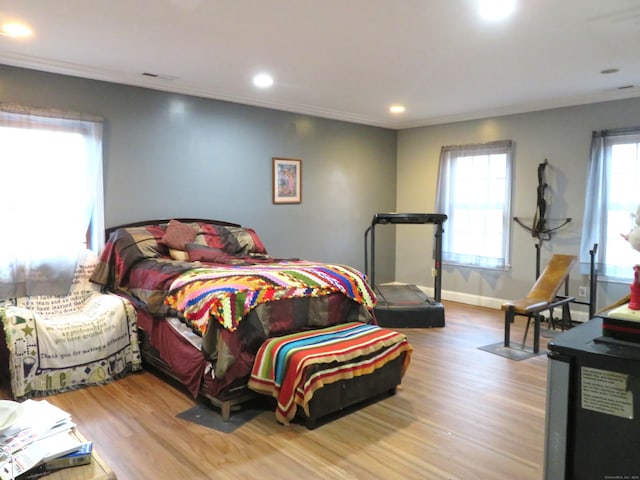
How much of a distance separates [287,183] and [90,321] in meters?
2.87

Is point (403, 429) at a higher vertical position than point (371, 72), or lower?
lower

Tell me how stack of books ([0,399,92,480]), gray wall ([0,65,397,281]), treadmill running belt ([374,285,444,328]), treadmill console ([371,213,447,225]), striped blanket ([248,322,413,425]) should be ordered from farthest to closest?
treadmill console ([371,213,447,225])
treadmill running belt ([374,285,444,328])
gray wall ([0,65,397,281])
striped blanket ([248,322,413,425])
stack of books ([0,399,92,480])

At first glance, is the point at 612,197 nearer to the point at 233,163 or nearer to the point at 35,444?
the point at 233,163

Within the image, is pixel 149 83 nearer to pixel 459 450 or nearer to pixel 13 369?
pixel 13 369

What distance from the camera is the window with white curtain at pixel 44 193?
370 cm

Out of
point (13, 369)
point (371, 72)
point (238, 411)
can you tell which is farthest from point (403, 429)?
point (371, 72)

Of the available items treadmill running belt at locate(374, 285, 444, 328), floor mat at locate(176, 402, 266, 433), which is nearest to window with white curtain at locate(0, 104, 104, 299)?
floor mat at locate(176, 402, 266, 433)

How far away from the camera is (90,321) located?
3.49 m

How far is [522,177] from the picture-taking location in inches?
226

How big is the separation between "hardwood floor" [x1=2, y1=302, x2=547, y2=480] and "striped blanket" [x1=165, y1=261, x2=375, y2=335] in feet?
2.12

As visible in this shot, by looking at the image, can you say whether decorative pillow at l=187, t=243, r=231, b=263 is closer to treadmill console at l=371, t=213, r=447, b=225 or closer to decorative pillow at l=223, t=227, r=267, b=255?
→ decorative pillow at l=223, t=227, r=267, b=255

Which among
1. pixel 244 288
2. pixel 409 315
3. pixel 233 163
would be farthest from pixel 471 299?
pixel 244 288

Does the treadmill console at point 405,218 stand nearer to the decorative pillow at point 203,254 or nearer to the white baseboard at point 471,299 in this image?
the white baseboard at point 471,299

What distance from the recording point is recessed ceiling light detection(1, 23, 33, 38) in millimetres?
3072
